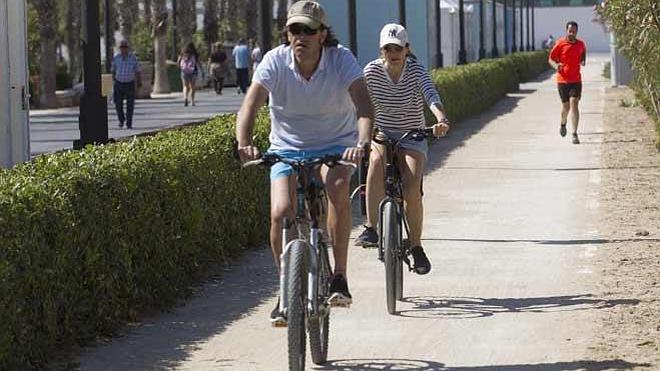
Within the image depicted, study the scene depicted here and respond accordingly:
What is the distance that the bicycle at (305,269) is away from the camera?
695cm

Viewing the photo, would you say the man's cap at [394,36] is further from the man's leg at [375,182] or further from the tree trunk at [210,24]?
the tree trunk at [210,24]

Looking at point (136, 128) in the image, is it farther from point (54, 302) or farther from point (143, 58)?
point (143, 58)

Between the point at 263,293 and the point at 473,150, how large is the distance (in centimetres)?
1172

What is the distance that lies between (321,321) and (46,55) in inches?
1443

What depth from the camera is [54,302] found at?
301 inches

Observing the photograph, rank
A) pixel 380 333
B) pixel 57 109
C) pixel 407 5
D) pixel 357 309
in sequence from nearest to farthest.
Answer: pixel 380 333, pixel 357 309, pixel 407 5, pixel 57 109

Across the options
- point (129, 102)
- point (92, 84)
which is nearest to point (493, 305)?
point (92, 84)

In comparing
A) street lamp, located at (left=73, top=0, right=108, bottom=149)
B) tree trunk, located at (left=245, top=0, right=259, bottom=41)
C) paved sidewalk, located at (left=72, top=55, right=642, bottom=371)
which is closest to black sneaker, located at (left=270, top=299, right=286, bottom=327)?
paved sidewalk, located at (left=72, top=55, right=642, bottom=371)

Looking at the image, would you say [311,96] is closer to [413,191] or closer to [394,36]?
[394,36]

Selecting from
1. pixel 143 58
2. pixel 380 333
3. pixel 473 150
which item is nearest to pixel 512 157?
pixel 473 150

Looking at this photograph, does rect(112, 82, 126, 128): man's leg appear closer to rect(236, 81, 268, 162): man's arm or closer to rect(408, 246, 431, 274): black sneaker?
rect(408, 246, 431, 274): black sneaker

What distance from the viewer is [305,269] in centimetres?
707

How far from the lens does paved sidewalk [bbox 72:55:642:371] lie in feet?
25.5

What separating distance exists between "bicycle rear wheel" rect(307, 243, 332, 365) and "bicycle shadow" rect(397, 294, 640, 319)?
1420 mm
